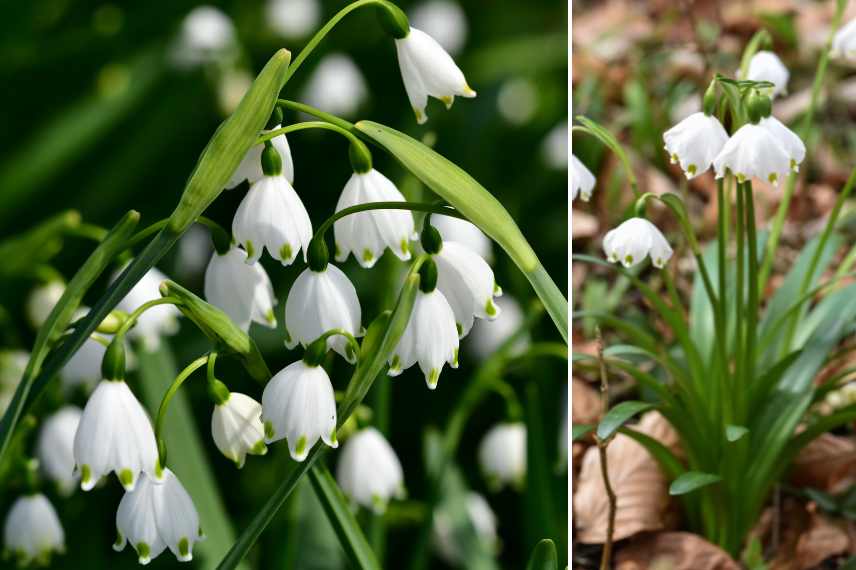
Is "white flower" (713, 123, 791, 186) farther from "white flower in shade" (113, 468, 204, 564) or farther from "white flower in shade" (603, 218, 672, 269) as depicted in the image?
"white flower in shade" (113, 468, 204, 564)

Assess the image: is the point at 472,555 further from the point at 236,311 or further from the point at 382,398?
the point at 236,311

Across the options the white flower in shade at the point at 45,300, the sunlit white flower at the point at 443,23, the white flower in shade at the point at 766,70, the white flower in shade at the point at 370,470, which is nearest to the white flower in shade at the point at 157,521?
the white flower in shade at the point at 370,470

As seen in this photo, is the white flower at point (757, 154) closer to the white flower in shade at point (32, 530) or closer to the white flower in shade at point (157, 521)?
the white flower in shade at point (157, 521)

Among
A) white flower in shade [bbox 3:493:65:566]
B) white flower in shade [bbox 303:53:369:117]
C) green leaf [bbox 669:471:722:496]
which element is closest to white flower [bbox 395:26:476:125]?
green leaf [bbox 669:471:722:496]

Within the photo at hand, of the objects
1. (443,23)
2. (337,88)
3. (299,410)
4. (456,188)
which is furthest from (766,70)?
(443,23)

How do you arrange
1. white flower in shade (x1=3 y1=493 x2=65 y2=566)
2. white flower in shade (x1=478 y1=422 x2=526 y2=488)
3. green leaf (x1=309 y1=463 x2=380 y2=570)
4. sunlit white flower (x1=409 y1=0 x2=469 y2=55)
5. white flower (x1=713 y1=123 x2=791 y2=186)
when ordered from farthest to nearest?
sunlit white flower (x1=409 y1=0 x2=469 y2=55) → white flower in shade (x1=478 y1=422 x2=526 y2=488) → white flower in shade (x1=3 y1=493 x2=65 y2=566) → white flower (x1=713 y1=123 x2=791 y2=186) → green leaf (x1=309 y1=463 x2=380 y2=570)

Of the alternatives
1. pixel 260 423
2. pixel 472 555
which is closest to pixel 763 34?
pixel 472 555
